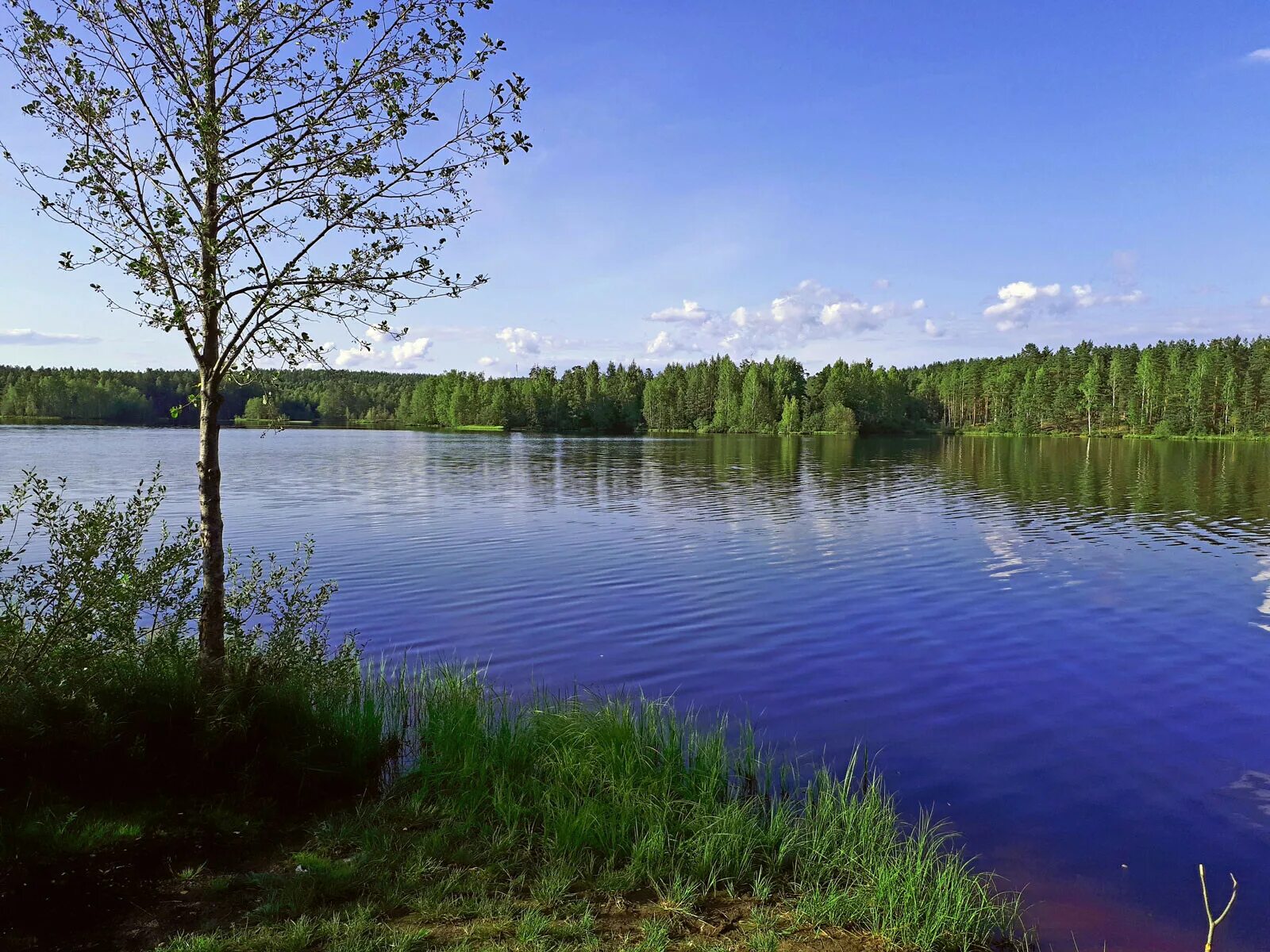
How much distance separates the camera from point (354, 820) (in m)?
7.64

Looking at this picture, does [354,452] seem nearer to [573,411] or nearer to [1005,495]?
[1005,495]

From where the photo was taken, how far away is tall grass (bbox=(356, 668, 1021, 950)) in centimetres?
657

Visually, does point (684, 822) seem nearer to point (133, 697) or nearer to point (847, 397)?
point (133, 697)

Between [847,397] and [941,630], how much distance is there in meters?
156

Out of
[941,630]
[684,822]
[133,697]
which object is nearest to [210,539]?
[133,697]

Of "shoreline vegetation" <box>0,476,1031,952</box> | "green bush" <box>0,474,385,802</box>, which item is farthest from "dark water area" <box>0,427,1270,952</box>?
"green bush" <box>0,474,385,802</box>

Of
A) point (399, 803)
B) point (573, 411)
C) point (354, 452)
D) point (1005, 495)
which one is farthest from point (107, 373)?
point (399, 803)

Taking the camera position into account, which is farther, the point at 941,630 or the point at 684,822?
the point at 941,630

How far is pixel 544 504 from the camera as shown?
39.2 meters

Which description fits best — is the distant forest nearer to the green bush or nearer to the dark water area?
the dark water area

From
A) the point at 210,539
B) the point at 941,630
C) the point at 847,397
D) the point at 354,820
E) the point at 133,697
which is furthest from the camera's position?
the point at 847,397

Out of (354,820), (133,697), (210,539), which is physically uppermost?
(210,539)

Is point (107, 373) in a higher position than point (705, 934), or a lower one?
higher

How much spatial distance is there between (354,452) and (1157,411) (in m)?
138
